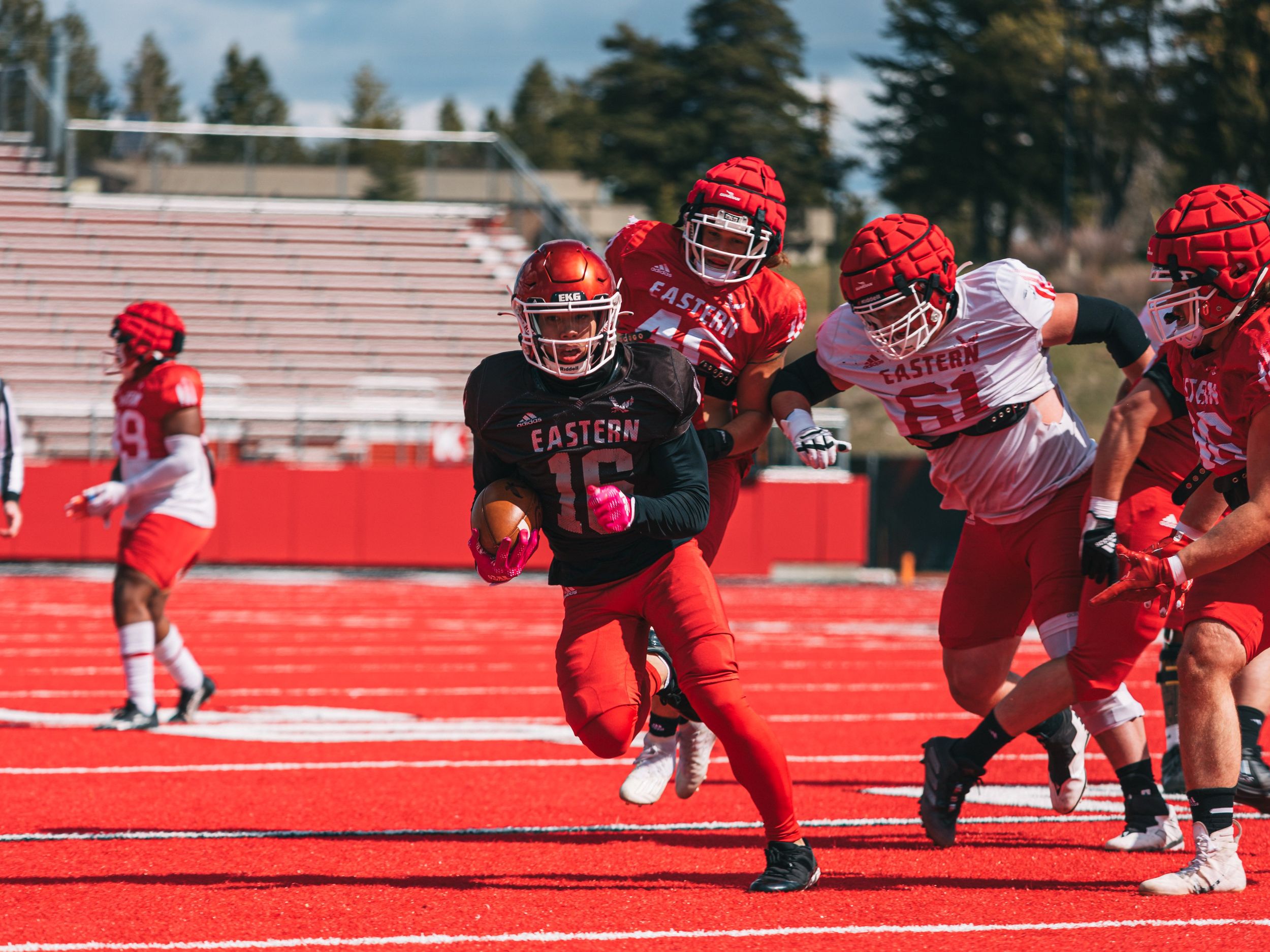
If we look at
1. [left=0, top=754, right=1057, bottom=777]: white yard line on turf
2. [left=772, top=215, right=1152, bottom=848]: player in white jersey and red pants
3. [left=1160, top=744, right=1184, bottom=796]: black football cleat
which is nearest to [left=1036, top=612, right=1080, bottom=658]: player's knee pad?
[left=772, top=215, right=1152, bottom=848]: player in white jersey and red pants

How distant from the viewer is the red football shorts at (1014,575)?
5.04 meters

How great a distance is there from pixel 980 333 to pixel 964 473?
468mm

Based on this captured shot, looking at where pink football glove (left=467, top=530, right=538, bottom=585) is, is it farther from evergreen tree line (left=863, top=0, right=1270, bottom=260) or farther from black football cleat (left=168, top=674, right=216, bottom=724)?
evergreen tree line (left=863, top=0, right=1270, bottom=260)

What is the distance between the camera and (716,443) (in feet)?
17.4

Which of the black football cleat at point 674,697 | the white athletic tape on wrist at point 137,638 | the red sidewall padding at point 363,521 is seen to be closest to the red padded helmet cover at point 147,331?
the white athletic tape on wrist at point 137,638

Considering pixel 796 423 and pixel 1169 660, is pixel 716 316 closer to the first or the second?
pixel 796 423

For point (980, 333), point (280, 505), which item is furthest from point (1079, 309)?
point (280, 505)

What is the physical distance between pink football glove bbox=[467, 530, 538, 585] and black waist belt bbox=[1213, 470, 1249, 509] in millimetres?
1959

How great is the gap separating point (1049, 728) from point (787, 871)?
50.2 inches

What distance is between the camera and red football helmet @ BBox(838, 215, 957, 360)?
4840mm

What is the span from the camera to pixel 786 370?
5418 mm

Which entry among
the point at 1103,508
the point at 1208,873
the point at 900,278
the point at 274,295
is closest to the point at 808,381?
the point at 900,278

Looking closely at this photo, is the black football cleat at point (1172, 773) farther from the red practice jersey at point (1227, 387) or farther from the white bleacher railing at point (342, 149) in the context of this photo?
the white bleacher railing at point (342, 149)

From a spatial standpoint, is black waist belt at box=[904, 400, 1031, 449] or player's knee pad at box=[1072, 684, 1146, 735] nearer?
player's knee pad at box=[1072, 684, 1146, 735]
